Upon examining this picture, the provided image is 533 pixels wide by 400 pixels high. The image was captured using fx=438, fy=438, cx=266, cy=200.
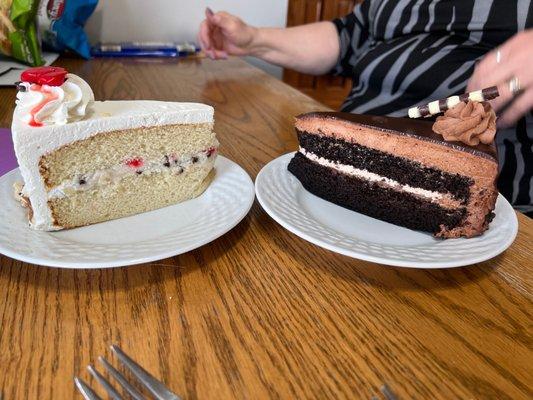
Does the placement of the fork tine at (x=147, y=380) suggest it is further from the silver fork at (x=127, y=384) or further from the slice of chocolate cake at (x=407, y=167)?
the slice of chocolate cake at (x=407, y=167)

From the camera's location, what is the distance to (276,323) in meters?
0.66

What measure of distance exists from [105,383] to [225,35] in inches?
72.0

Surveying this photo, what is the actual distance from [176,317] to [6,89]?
4.82ft

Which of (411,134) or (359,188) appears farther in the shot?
(359,188)

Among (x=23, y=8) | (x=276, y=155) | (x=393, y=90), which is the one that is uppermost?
(x=23, y=8)

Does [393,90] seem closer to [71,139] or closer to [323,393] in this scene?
[71,139]

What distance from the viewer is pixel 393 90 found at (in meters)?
1.53

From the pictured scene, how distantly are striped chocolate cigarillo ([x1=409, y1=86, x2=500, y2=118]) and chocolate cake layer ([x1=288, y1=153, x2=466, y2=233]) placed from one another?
20cm

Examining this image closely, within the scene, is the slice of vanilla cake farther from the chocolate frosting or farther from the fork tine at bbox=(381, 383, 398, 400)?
the fork tine at bbox=(381, 383, 398, 400)

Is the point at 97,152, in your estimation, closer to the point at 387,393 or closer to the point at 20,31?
the point at 387,393

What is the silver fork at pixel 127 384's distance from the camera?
51 centimetres

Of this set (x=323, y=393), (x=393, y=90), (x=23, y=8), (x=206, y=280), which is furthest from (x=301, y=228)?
(x=23, y=8)

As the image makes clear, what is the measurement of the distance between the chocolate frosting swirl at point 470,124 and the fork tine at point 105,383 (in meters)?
0.77

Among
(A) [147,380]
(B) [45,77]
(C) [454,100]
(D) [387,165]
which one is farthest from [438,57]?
(A) [147,380]
